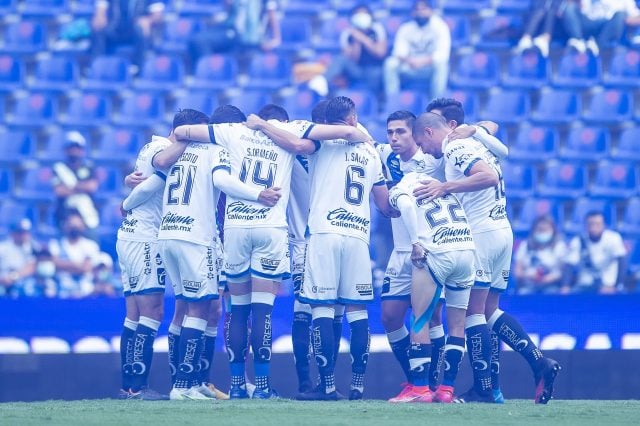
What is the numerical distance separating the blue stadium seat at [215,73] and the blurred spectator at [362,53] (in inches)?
51.4

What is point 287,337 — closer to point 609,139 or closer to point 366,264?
point 366,264

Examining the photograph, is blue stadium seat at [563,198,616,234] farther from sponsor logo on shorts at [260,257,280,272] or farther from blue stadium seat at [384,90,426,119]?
sponsor logo on shorts at [260,257,280,272]

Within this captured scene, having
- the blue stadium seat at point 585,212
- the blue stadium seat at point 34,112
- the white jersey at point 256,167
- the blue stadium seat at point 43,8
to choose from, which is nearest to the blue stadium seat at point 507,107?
the blue stadium seat at point 585,212

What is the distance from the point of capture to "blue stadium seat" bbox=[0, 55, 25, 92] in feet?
54.3

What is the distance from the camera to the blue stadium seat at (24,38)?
17.0 m

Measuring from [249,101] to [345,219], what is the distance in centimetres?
726

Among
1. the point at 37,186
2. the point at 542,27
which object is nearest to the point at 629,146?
the point at 542,27

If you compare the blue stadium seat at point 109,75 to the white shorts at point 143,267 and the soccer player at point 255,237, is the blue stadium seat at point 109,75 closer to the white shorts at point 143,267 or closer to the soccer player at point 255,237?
the white shorts at point 143,267

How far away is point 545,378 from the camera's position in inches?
343

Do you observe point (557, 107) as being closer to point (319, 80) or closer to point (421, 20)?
point (421, 20)

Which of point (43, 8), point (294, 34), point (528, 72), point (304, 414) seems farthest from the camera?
point (43, 8)

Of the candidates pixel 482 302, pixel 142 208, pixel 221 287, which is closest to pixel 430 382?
pixel 482 302

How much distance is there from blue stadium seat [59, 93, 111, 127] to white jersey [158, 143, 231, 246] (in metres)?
7.44

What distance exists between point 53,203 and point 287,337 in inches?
221
